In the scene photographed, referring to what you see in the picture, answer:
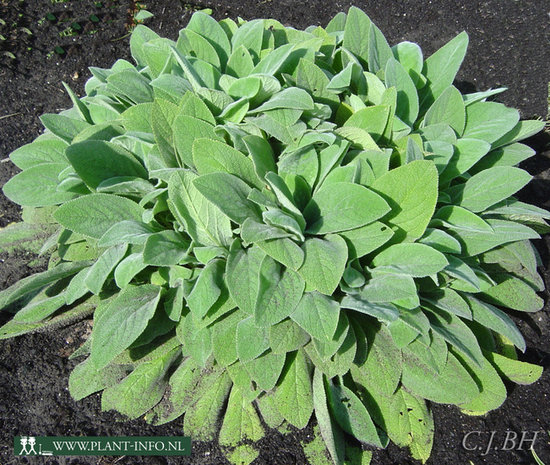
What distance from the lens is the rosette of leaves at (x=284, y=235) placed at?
71.5 inches

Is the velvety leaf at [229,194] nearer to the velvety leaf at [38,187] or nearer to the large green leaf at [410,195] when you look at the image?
the large green leaf at [410,195]

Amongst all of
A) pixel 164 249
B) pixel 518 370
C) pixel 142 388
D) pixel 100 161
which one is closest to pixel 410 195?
pixel 164 249

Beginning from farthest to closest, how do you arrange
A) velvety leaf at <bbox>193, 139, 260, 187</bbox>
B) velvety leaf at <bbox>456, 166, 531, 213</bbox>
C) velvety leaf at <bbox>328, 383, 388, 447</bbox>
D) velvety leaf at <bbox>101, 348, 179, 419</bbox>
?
1. velvety leaf at <bbox>101, 348, 179, 419</bbox>
2. velvety leaf at <bbox>328, 383, 388, 447</bbox>
3. velvety leaf at <bbox>456, 166, 531, 213</bbox>
4. velvety leaf at <bbox>193, 139, 260, 187</bbox>

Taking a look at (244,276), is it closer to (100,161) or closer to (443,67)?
(100,161)

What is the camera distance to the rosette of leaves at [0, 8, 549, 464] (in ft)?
5.96

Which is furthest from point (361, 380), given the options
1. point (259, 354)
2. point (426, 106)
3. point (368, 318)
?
point (426, 106)

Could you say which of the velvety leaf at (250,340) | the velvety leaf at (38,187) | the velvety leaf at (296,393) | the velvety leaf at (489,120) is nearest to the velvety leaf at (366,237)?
the velvety leaf at (250,340)

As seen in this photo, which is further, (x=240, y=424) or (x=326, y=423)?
(x=240, y=424)

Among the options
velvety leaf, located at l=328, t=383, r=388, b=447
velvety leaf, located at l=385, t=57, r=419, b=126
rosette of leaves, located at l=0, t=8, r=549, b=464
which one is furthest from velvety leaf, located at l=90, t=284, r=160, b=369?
velvety leaf, located at l=385, t=57, r=419, b=126

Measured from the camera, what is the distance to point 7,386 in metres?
2.51

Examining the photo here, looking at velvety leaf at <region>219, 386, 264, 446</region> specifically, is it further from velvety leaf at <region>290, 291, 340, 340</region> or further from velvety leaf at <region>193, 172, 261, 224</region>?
velvety leaf at <region>193, 172, 261, 224</region>

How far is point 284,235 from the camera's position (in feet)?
5.84

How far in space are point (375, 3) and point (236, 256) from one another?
3.12 metres

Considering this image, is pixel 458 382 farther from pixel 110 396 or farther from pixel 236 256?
pixel 110 396
